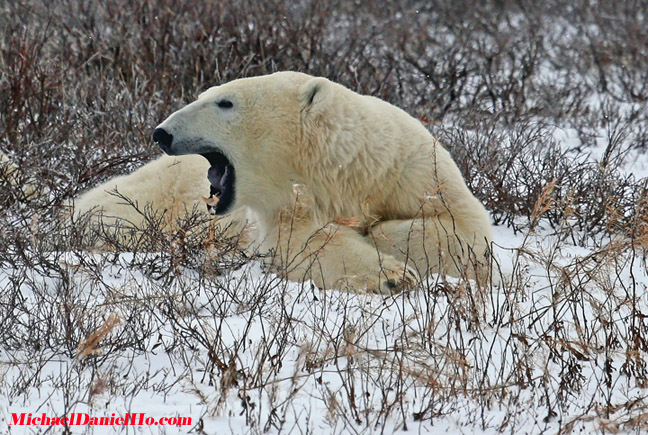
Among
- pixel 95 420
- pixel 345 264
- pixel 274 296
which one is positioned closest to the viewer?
pixel 95 420

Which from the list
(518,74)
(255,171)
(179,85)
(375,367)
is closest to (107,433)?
(375,367)

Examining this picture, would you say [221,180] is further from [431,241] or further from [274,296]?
[431,241]

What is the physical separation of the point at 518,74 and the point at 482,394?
612 cm

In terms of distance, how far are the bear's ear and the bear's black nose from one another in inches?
20.5

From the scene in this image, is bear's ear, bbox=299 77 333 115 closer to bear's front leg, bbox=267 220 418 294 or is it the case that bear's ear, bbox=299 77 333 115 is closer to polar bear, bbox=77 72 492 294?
polar bear, bbox=77 72 492 294

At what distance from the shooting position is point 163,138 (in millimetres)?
3086

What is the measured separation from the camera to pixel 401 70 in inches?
270

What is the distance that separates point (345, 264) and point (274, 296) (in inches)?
15.8

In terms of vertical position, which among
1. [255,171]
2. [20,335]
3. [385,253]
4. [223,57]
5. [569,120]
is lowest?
[20,335]

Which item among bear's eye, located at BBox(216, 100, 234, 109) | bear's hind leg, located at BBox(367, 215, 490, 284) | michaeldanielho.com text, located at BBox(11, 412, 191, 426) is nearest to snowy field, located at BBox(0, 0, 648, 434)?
michaeldanielho.com text, located at BBox(11, 412, 191, 426)

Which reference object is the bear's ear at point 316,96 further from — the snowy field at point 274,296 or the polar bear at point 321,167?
the snowy field at point 274,296

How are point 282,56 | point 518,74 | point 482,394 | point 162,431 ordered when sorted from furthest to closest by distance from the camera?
point 518,74 < point 282,56 < point 482,394 < point 162,431

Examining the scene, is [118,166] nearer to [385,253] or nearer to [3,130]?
[3,130]

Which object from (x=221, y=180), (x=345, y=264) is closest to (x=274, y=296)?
(x=345, y=264)
